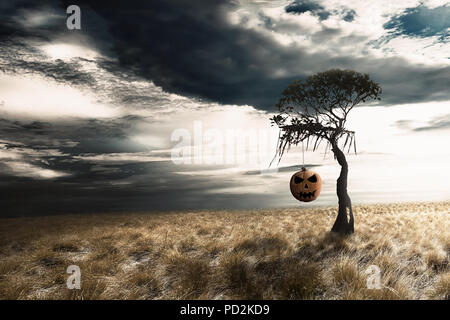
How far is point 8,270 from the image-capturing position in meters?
7.65

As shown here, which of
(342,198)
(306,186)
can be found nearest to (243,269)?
(306,186)

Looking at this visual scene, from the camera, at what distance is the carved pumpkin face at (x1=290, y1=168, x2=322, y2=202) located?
10.3 m

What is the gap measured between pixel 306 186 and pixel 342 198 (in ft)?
6.26

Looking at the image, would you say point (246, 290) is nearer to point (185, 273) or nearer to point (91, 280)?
point (185, 273)

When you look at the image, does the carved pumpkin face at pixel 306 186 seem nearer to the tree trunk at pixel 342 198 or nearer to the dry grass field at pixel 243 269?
the tree trunk at pixel 342 198

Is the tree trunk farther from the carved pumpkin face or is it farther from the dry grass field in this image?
the carved pumpkin face

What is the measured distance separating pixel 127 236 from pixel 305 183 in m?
8.04

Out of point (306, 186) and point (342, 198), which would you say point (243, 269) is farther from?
point (342, 198)

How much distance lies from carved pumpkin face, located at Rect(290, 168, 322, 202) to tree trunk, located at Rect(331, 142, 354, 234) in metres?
1.16

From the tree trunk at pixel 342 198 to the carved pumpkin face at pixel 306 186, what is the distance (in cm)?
116

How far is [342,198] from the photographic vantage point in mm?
11016
